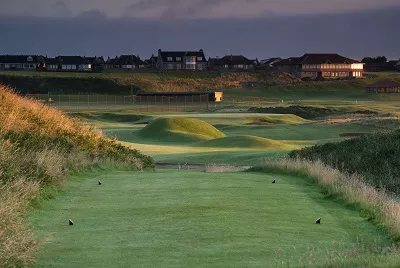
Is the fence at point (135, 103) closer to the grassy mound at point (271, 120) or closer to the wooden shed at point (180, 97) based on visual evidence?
the wooden shed at point (180, 97)

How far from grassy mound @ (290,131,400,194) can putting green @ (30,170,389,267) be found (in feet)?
21.6

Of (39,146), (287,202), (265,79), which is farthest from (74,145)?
(265,79)

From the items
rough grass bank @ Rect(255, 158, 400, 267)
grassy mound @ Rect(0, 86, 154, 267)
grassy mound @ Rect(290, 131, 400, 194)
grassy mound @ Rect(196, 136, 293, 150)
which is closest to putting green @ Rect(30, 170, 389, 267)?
rough grass bank @ Rect(255, 158, 400, 267)

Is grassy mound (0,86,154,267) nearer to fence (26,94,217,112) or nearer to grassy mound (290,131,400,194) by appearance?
grassy mound (290,131,400,194)

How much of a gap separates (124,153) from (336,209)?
16942mm

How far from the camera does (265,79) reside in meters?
194

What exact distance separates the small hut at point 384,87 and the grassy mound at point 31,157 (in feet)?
449

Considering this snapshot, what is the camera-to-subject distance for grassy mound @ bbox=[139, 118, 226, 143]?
196 ft

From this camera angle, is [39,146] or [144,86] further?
[144,86]

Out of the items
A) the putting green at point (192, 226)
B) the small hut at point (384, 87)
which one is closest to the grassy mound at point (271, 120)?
the putting green at point (192, 226)

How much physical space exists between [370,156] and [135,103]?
307ft

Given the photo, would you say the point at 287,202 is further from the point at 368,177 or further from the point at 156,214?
the point at 368,177

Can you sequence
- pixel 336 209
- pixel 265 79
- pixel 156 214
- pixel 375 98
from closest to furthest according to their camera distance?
pixel 156 214 < pixel 336 209 < pixel 375 98 < pixel 265 79

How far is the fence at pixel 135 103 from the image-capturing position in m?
108
